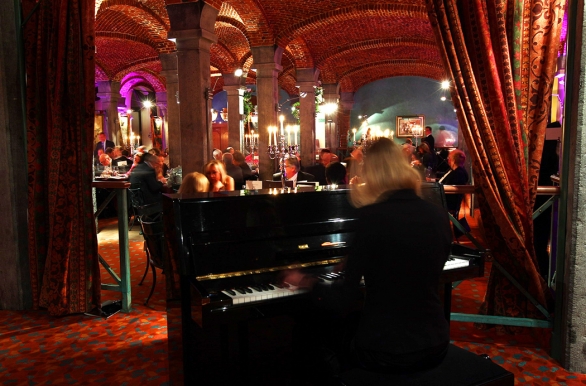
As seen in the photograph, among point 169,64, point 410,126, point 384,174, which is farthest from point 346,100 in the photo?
point 384,174

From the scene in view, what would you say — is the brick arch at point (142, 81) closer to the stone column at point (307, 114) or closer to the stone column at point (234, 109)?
the stone column at point (234, 109)

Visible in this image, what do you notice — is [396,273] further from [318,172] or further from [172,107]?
[172,107]

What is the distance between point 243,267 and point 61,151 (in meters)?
2.41

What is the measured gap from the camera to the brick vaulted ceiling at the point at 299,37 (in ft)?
32.1

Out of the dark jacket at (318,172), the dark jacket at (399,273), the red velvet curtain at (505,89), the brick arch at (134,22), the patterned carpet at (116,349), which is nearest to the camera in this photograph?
the dark jacket at (399,273)

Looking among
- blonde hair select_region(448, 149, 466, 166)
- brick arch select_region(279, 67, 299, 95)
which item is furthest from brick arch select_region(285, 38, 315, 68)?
blonde hair select_region(448, 149, 466, 166)

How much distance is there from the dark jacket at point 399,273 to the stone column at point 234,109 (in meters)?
11.3

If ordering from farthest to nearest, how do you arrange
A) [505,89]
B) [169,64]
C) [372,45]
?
[372,45] → [169,64] → [505,89]

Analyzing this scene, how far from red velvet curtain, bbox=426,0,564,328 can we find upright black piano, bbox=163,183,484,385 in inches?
26.9

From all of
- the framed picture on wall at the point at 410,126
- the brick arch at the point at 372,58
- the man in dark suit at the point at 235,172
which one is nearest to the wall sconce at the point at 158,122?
the brick arch at the point at 372,58

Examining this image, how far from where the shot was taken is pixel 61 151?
3807 mm

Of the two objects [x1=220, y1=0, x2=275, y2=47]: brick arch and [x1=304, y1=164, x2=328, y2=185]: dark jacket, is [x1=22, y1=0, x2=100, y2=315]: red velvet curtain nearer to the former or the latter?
[x1=304, y1=164, x2=328, y2=185]: dark jacket

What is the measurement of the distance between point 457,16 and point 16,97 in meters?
3.50

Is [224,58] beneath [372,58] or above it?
beneath
